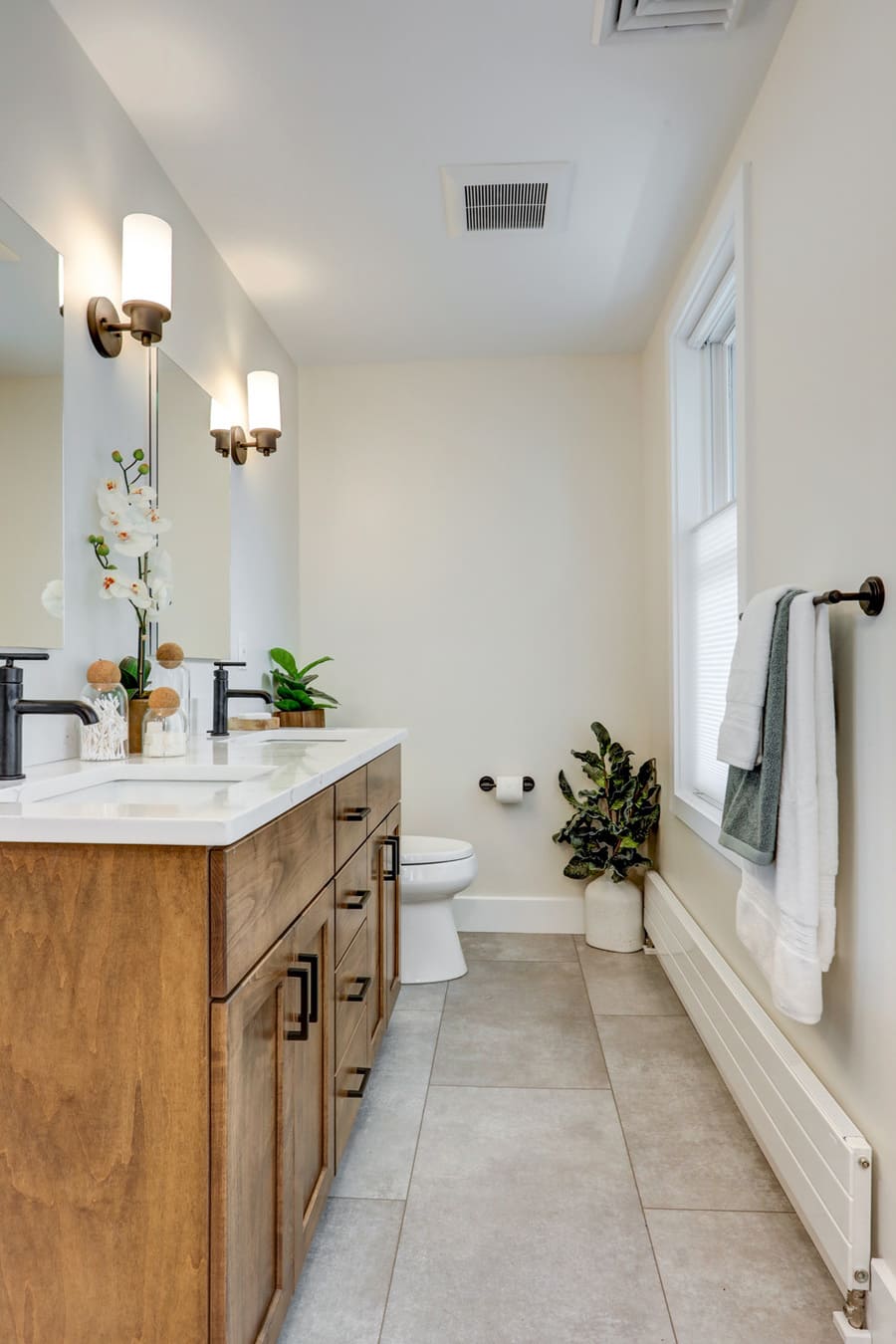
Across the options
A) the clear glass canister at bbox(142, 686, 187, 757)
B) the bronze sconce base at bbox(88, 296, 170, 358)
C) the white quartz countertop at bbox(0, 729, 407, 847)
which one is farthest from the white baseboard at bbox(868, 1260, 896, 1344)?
the bronze sconce base at bbox(88, 296, 170, 358)

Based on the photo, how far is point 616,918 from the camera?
325 centimetres

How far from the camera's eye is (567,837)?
3320 millimetres

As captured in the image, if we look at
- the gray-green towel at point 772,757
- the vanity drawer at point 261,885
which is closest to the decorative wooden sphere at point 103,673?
the vanity drawer at point 261,885

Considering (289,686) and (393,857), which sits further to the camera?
(289,686)

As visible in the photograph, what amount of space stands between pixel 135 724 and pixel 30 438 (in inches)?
24.4

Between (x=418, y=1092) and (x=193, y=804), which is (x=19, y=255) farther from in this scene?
(x=418, y=1092)

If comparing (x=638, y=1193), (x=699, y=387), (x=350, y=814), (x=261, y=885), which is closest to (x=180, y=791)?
(x=261, y=885)

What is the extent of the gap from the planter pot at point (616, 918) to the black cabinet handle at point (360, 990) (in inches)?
57.2

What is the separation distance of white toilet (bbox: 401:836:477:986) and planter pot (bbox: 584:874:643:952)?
0.61 m

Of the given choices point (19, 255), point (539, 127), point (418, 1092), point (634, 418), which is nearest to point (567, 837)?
point (418, 1092)

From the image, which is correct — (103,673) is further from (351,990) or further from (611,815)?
(611,815)

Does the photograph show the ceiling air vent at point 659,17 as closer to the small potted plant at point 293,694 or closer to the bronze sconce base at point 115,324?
the bronze sconce base at point 115,324

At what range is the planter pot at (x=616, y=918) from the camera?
3.24 m

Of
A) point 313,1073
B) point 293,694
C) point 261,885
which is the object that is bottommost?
point 313,1073
